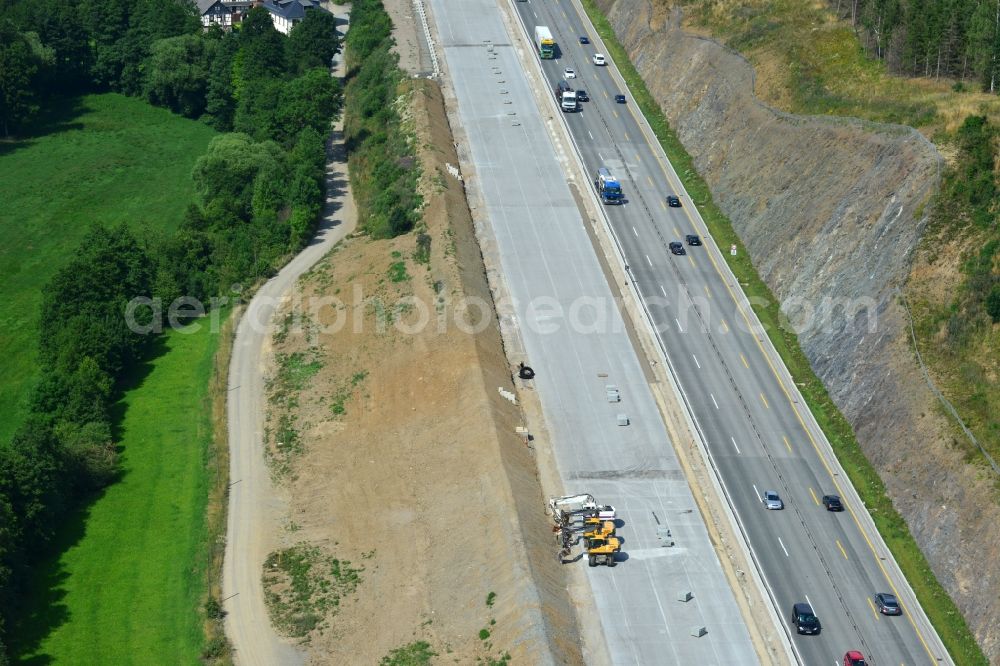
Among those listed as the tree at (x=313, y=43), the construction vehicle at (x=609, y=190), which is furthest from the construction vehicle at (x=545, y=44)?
the construction vehicle at (x=609, y=190)

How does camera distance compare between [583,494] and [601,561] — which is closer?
[601,561]

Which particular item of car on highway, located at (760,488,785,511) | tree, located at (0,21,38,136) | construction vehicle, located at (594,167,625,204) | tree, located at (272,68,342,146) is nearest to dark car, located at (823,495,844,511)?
car on highway, located at (760,488,785,511)

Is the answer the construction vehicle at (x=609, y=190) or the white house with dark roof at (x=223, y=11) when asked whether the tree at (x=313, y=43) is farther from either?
the construction vehicle at (x=609, y=190)

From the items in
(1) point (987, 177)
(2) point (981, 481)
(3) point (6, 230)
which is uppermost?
(1) point (987, 177)

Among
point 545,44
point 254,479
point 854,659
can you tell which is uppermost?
point 545,44

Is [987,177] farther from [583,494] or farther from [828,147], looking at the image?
[583,494]

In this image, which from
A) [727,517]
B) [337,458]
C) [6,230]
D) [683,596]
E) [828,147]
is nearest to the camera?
[683,596]

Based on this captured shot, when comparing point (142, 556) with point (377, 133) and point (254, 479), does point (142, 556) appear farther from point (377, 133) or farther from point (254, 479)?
point (377, 133)

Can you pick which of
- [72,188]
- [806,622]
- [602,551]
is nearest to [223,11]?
[72,188]

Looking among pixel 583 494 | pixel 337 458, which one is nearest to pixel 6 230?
pixel 337 458
